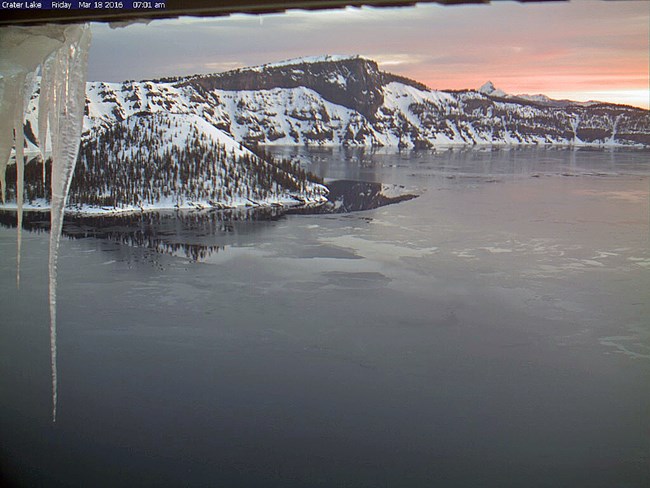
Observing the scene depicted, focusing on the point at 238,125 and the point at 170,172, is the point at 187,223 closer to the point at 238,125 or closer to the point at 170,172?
the point at 170,172

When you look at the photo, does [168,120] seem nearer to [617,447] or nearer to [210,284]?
[210,284]

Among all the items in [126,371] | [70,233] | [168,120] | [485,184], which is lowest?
[126,371]

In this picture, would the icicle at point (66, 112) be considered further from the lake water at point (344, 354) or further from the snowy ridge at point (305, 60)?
the snowy ridge at point (305, 60)

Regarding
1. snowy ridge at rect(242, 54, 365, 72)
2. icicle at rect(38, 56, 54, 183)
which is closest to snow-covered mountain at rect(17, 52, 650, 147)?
snowy ridge at rect(242, 54, 365, 72)

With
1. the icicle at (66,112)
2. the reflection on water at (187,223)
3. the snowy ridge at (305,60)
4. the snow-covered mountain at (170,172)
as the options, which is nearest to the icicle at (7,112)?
the icicle at (66,112)

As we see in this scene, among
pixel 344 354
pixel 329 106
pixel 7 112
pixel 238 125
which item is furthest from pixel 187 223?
pixel 7 112

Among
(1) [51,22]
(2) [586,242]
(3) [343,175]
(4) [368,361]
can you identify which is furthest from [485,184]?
Answer: (1) [51,22]
